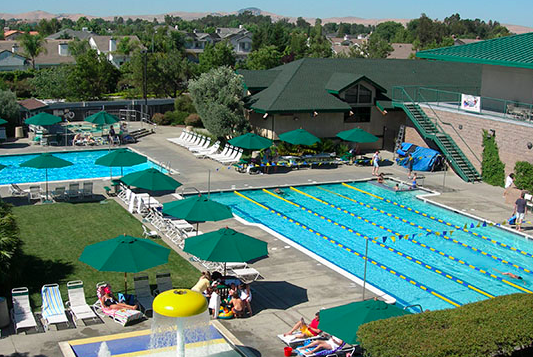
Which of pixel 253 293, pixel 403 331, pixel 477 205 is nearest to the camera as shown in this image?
pixel 403 331

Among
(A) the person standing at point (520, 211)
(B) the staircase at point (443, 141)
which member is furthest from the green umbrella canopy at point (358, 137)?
(A) the person standing at point (520, 211)

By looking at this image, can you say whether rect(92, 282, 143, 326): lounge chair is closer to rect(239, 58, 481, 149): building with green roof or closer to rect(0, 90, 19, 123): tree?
rect(239, 58, 481, 149): building with green roof

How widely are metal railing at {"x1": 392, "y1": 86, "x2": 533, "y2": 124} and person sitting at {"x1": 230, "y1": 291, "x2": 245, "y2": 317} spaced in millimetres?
19536

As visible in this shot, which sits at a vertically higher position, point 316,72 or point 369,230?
point 316,72

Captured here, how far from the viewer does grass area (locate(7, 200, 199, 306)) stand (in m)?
16.9

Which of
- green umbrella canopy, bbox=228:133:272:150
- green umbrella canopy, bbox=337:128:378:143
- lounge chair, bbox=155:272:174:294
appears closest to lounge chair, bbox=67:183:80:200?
green umbrella canopy, bbox=228:133:272:150

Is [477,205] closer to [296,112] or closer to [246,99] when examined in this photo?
[296,112]

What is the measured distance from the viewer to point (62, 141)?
38250 mm

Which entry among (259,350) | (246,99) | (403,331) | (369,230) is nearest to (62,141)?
(246,99)

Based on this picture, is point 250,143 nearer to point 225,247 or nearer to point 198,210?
point 198,210

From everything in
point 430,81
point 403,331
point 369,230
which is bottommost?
point 369,230

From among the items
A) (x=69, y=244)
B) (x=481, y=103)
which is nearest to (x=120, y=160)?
(x=69, y=244)

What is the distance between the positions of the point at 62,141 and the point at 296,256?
23084 millimetres

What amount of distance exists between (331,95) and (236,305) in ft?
78.5
